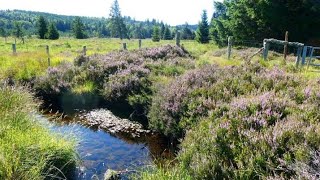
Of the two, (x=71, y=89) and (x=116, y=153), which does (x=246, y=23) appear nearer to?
(x=71, y=89)

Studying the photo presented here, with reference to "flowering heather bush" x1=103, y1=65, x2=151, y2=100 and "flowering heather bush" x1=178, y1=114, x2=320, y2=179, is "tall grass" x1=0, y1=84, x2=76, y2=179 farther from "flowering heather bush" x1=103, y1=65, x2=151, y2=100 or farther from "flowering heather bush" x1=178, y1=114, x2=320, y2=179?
"flowering heather bush" x1=103, y1=65, x2=151, y2=100

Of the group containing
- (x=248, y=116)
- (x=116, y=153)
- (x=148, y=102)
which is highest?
(x=248, y=116)

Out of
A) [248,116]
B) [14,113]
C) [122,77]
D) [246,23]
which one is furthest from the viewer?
[246,23]

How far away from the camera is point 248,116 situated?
20.4 ft

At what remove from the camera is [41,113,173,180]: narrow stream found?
736 cm

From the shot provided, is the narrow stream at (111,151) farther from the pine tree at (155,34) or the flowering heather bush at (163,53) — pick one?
the pine tree at (155,34)

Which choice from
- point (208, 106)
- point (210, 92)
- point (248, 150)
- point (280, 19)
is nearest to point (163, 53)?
point (210, 92)

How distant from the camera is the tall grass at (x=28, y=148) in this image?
501cm

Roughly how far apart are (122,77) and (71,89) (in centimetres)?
248

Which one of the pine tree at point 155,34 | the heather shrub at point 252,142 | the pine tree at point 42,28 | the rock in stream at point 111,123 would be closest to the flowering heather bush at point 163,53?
the rock in stream at point 111,123

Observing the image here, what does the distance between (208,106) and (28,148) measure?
429 centimetres

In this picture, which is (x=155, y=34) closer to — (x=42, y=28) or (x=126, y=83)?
(x=42, y=28)

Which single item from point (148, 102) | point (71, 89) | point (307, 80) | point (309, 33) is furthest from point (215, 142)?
point (309, 33)

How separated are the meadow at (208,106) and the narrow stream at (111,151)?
53cm
